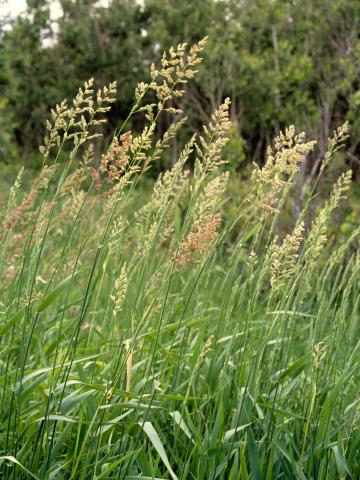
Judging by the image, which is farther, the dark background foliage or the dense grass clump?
the dark background foliage

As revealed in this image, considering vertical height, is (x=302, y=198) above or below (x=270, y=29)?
below

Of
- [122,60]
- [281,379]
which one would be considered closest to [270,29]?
[122,60]

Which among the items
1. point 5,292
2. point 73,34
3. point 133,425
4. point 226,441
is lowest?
point 226,441

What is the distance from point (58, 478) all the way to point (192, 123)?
542 inches

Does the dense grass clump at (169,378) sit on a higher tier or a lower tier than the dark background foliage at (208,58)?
lower

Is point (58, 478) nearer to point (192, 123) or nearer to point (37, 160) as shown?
point (192, 123)

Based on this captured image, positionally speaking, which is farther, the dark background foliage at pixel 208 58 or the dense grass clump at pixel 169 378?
the dark background foliage at pixel 208 58

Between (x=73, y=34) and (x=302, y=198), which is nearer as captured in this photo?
(x=302, y=198)

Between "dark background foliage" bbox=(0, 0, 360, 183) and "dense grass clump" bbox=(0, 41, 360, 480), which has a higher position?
"dark background foliage" bbox=(0, 0, 360, 183)

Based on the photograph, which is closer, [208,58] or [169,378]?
[169,378]

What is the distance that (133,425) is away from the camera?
236 cm

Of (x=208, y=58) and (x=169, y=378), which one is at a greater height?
(x=208, y=58)

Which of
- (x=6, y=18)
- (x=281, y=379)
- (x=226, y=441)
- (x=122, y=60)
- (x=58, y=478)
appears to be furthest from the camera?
(x=122, y=60)

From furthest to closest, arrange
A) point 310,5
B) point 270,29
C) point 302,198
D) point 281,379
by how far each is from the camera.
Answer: point 270,29 < point 310,5 < point 302,198 < point 281,379
